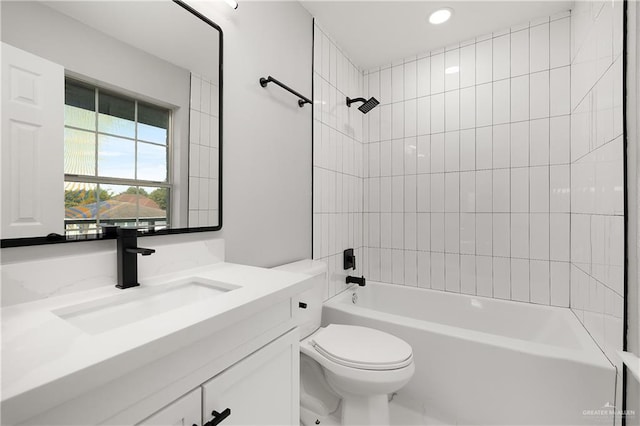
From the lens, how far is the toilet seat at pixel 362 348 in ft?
3.98

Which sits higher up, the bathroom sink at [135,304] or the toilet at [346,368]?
the bathroom sink at [135,304]

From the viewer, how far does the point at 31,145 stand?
707mm

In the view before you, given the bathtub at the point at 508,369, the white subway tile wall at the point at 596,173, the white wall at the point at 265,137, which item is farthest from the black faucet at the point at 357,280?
the white subway tile wall at the point at 596,173

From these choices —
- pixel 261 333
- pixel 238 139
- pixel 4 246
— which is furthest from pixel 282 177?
pixel 4 246

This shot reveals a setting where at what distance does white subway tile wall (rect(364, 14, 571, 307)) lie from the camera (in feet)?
6.07

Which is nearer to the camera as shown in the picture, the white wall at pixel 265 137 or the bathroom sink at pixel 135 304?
the bathroom sink at pixel 135 304

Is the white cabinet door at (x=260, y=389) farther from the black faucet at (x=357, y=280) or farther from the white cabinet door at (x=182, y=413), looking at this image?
the black faucet at (x=357, y=280)

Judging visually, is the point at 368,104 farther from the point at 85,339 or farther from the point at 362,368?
the point at 85,339

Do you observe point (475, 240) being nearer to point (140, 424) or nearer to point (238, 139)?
point (238, 139)

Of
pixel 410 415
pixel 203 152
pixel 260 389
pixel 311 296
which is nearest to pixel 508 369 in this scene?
pixel 410 415

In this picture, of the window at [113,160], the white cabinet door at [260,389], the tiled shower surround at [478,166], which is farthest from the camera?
the tiled shower surround at [478,166]

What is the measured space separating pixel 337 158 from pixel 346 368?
1.44m

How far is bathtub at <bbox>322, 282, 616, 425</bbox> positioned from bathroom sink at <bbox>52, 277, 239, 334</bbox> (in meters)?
1.05

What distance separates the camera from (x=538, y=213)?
6.20 ft
